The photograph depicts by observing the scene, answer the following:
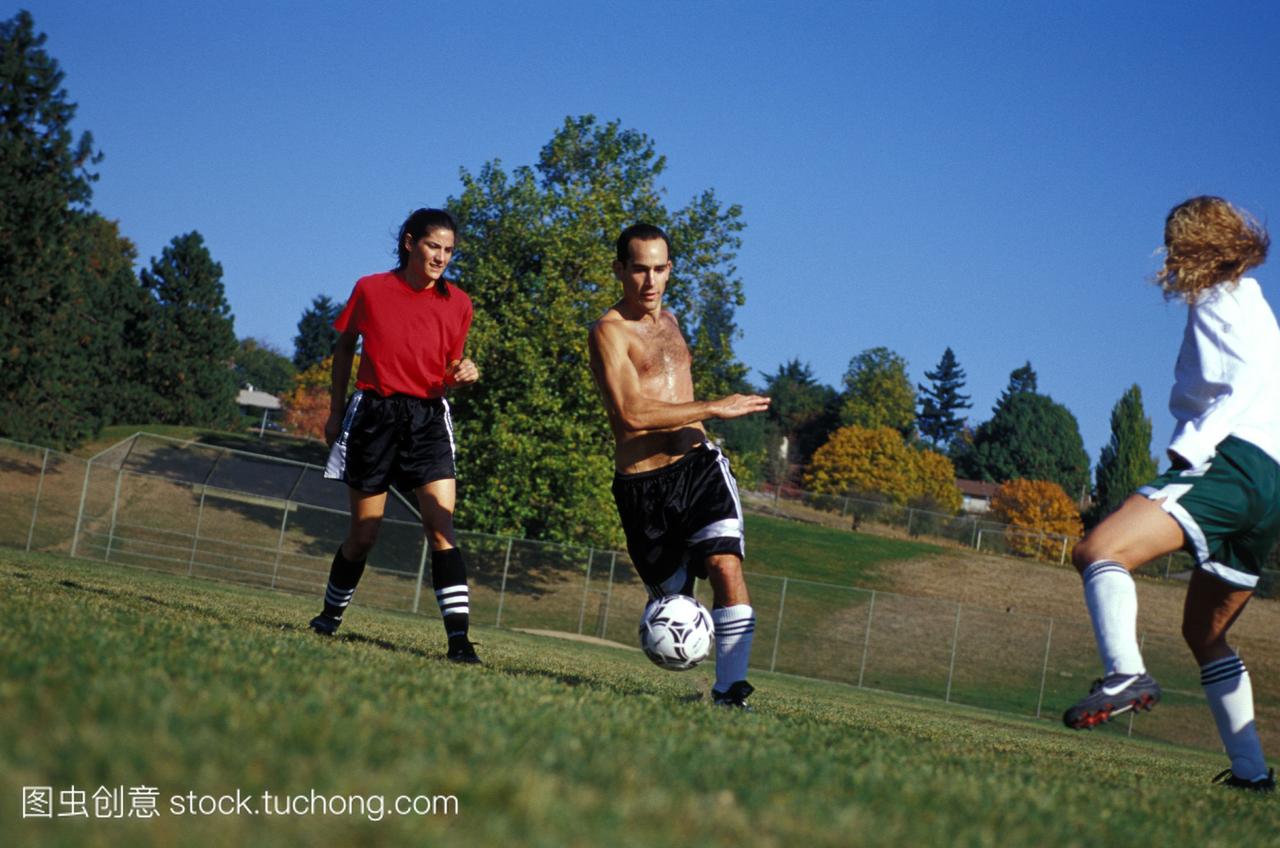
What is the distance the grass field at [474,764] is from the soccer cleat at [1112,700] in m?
0.25

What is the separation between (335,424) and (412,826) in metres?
5.38

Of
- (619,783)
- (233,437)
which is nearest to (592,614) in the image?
(619,783)

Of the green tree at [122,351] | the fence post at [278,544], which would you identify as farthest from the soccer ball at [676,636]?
the green tree at [122,351]

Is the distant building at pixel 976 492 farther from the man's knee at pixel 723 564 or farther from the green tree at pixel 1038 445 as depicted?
the man's knee at pixel 723 564

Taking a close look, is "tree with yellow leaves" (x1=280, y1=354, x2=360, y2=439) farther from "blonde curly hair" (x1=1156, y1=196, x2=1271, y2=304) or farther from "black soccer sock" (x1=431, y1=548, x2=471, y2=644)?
"blonde curly hair" (x1=1156, y1=196, x2=1271, y2=304)

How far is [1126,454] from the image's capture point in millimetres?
77875

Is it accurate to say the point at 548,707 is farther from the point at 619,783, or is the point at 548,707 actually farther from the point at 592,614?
the point at 592,614

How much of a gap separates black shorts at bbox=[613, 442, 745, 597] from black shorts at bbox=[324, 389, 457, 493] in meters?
1.37

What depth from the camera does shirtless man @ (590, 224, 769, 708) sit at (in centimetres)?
593

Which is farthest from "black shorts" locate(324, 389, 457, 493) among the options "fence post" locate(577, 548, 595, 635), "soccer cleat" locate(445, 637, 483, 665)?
"fence post" locate(577, 548, 595, 635)

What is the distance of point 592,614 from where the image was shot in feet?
90.4

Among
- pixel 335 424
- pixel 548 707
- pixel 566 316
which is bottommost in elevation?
pixel 548 707

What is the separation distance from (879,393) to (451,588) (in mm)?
107325

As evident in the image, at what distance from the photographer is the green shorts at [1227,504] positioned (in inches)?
184
